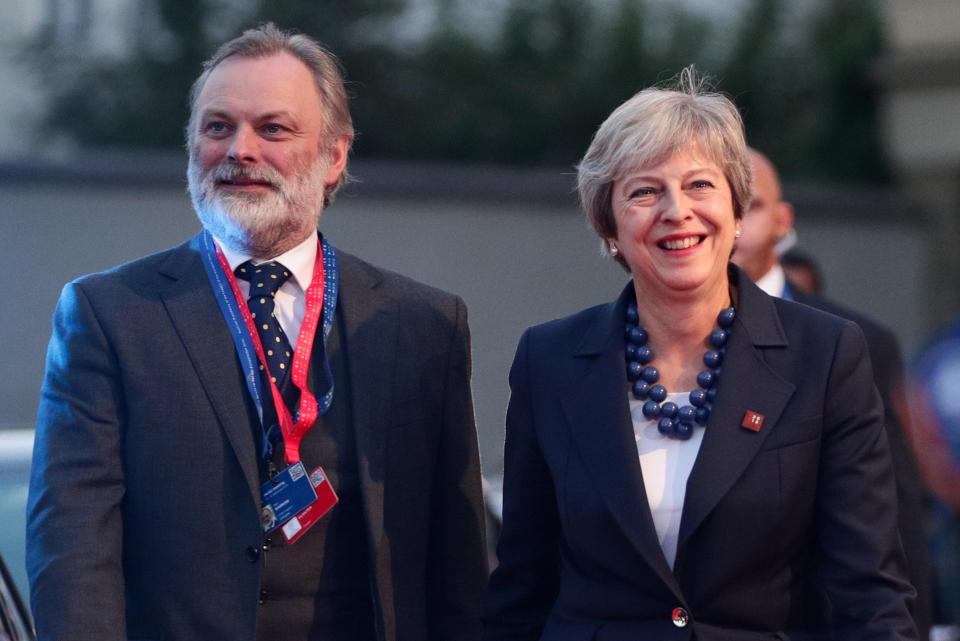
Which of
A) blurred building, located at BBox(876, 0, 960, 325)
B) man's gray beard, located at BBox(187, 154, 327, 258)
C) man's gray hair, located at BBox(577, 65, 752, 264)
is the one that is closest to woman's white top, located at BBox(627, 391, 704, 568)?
man's gray hair, located at BBox(577, 65, 752, 264)

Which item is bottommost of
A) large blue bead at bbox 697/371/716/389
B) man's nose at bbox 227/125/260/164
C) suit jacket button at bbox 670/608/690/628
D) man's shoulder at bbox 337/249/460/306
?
suit jacket button at bbox 670/608/690/628

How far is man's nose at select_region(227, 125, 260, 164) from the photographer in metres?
3.97

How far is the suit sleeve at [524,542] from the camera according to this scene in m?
3.76

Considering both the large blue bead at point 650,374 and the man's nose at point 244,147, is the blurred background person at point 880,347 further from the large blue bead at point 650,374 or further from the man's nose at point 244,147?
the man's nose at point 244,147

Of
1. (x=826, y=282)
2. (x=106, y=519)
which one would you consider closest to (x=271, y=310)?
(x=106, y=519)

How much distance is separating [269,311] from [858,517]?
146cm

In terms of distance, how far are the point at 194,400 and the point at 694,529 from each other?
1.19 meters

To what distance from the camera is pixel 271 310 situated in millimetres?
3945

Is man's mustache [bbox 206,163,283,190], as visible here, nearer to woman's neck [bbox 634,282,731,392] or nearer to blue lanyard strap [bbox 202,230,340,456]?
blue lanyard strap [bbox 202,230,340,456]

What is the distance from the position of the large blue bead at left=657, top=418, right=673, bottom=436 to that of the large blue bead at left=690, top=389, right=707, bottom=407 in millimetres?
69

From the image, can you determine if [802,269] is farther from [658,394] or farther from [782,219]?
[658,394]

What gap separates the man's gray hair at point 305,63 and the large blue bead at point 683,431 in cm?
122

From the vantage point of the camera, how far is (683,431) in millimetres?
3594

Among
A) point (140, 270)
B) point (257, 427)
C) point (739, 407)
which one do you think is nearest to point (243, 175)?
point (140, 270)
